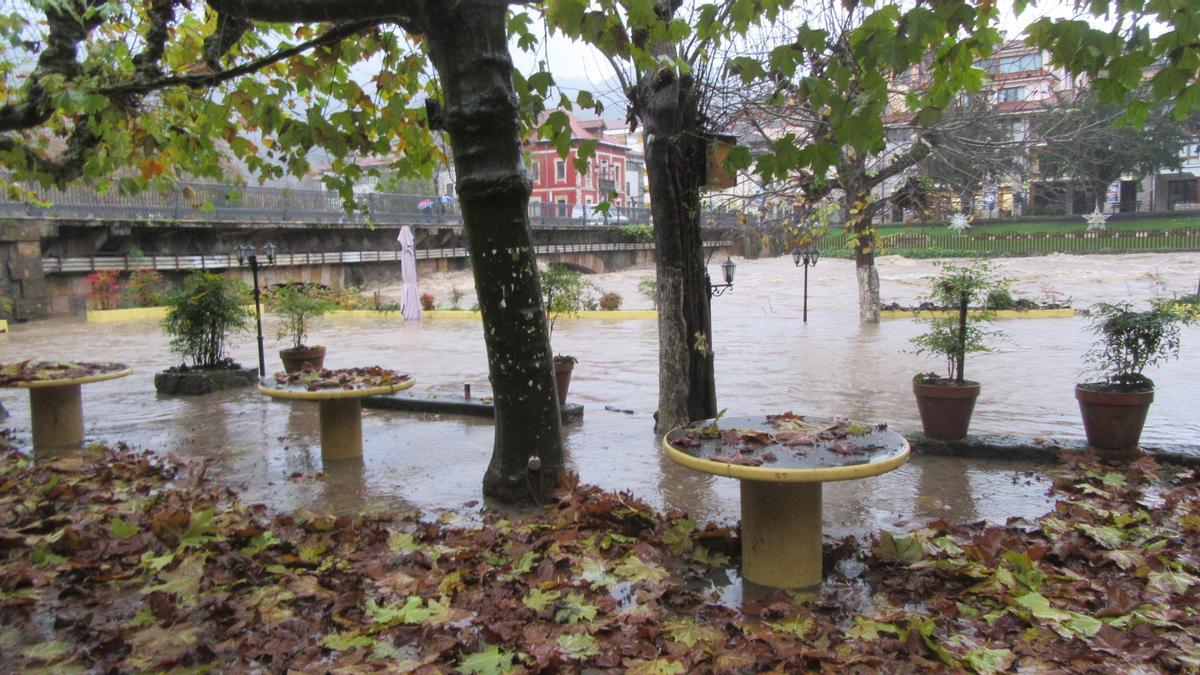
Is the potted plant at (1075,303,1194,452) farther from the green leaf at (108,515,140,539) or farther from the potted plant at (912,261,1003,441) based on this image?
the green leaf at (108,515,140,539)

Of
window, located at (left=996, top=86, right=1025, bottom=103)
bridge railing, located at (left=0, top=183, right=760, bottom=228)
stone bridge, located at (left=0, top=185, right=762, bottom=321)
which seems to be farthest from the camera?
bridge railing, located at (left=0, top=183, right=760, bottom=228)

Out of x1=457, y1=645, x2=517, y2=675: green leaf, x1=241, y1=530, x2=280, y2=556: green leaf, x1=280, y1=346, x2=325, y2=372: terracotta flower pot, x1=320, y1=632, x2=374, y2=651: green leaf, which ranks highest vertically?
x1=280, y1=346, x2=325, y2=372: terracotta flower pot

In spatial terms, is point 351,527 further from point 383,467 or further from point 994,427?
point 994,427

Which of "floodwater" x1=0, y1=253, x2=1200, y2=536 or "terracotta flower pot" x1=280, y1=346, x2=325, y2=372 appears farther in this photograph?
"terracotta flower pot" x1=280, y1=346, x2=325, y2=372

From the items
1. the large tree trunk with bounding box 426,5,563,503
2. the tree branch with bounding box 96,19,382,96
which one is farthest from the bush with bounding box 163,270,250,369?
the large tree trunk with bounding box 426,5,563,503

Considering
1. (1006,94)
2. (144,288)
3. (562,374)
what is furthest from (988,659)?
(144,288)

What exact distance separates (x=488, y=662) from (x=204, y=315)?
9.04m

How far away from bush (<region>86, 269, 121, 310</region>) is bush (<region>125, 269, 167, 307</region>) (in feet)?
1.07

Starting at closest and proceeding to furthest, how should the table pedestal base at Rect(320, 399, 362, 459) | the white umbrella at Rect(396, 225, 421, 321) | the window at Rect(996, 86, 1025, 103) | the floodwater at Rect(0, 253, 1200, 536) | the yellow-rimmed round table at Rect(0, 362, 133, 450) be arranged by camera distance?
the floodwater at Rect(0, 253, 1200, 536), the table pedestal base at Rect(320, 399, 362, 459), the yellow-rimmed round table at Rect(0, 362, 133, 450), the window at Rect(996, 86, 1025, 103), the white umbrella at Rect(396, 225, 421, 321)

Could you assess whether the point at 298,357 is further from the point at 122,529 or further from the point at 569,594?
the point at 569,594

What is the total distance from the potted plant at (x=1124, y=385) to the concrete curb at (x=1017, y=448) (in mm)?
159

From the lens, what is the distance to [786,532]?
3926mm

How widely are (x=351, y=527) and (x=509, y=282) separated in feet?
5.18

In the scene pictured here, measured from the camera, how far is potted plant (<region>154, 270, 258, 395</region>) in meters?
10.6
